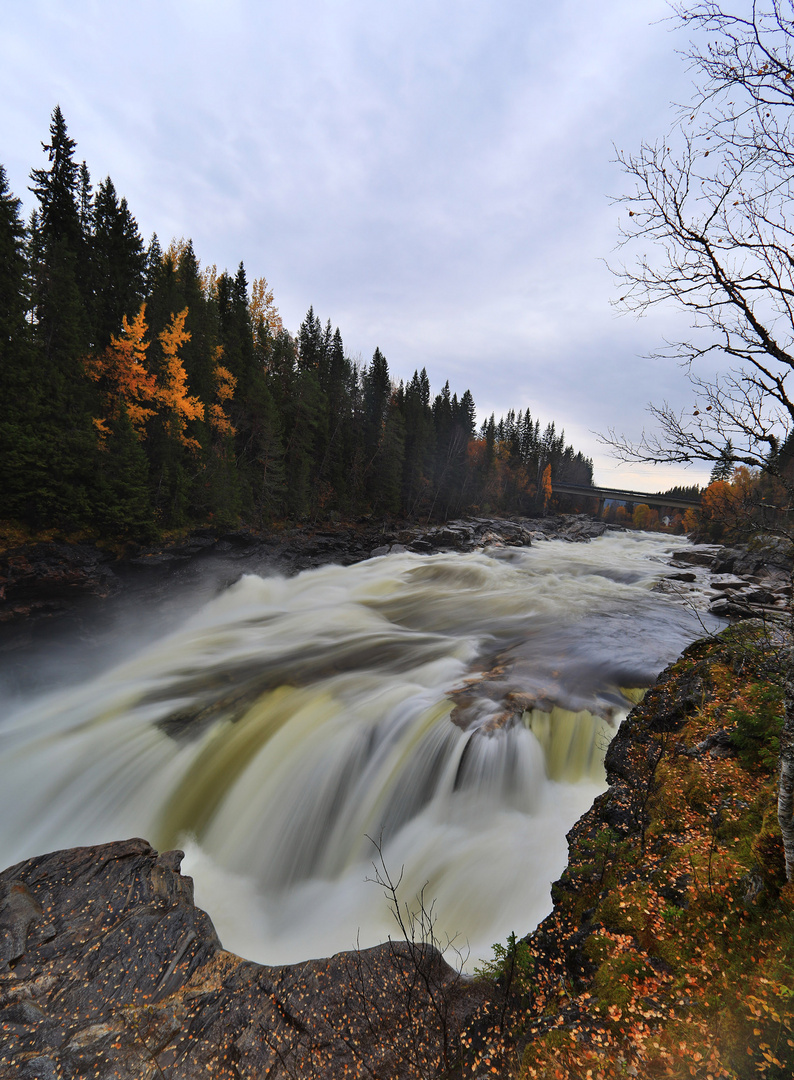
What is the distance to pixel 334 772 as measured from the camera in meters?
7.58

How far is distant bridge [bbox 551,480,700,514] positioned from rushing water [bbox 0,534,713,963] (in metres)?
60.1

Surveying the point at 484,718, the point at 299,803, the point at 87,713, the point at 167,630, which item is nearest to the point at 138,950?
the point at 299,803

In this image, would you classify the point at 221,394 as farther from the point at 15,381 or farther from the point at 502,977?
the point at 502,977

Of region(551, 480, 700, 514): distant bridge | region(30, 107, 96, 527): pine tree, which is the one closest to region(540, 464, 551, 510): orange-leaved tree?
region(551, 480, 700, 514): distant bridge

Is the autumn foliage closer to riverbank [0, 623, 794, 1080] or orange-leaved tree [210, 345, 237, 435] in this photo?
riverbank [0, 623, 794, 1080]

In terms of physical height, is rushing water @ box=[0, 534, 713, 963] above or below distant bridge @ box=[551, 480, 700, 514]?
below

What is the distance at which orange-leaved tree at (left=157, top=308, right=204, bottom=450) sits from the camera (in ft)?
72.9

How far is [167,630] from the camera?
16656mm

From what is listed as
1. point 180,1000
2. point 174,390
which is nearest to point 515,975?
point 180,1000

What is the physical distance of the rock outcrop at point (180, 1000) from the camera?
3232mm

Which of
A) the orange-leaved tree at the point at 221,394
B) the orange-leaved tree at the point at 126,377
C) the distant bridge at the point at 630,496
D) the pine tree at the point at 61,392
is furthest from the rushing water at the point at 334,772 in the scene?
the distant bridge at the point at 630,496

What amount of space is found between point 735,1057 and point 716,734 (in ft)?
13.2

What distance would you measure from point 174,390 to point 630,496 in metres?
73.6

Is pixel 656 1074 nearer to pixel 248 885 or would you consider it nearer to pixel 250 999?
pixel 250 999
